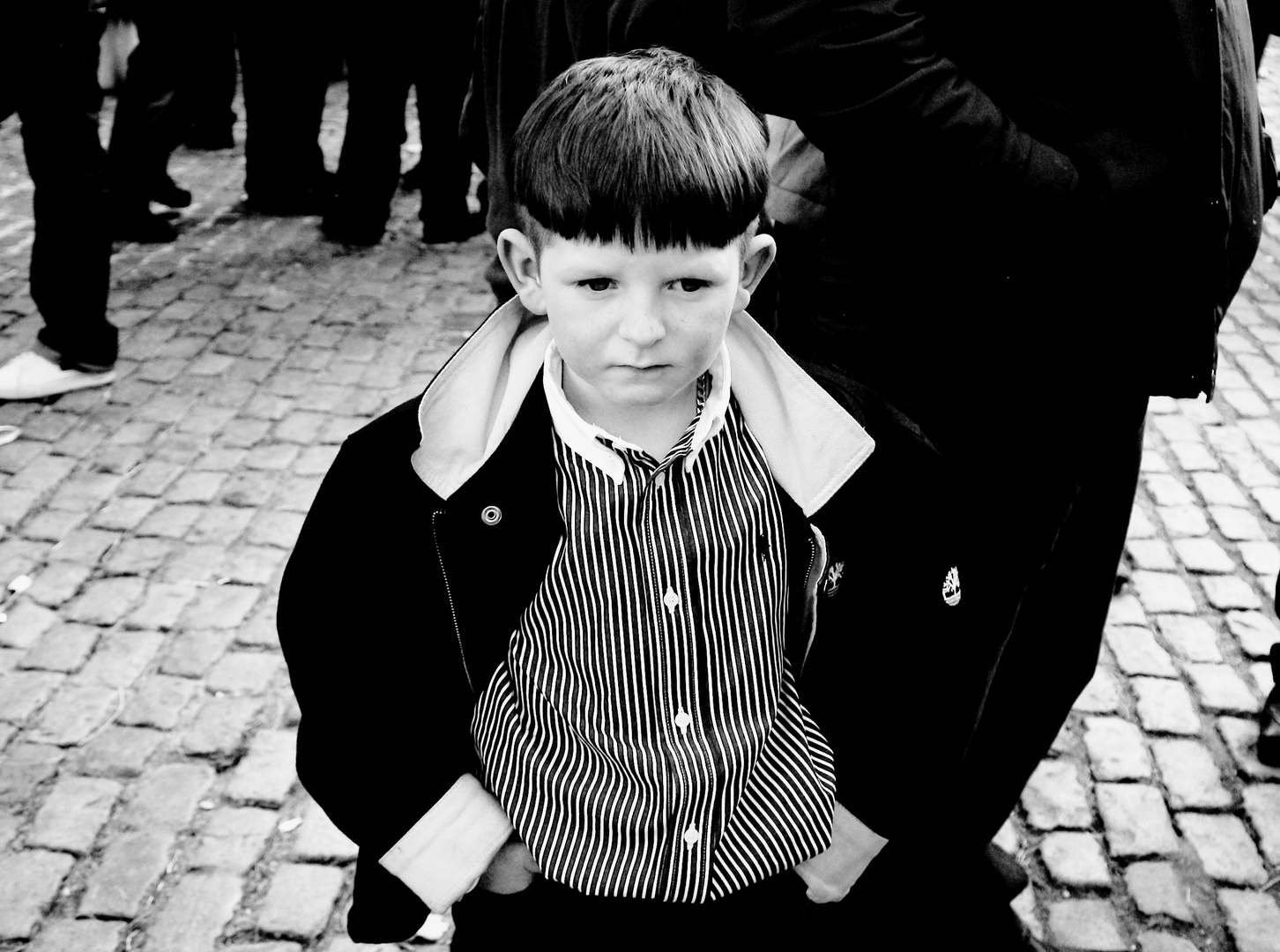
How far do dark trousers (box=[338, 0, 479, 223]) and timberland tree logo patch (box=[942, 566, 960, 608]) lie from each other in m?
4.99

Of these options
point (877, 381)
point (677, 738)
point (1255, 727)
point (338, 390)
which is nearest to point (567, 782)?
point (677, 738)

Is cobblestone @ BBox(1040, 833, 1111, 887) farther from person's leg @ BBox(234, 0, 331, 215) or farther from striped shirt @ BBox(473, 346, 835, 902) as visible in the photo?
person's leg @ BBox(234, 0, 331, 215)

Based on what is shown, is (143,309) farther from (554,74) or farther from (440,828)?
(440,828)

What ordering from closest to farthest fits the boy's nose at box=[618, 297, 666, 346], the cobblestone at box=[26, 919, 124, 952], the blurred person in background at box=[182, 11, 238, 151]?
the boy's nose at box=[618, 297, 666, 346] < the cobblestone at box=[26, 919, 124, 952] < the blurred person in background at box=[182, 11, 238, 151]

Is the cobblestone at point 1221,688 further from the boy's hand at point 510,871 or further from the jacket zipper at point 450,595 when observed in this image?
the jacket zipper at point 450,595

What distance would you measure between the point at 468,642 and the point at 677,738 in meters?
0.32

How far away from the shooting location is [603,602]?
5.37ft

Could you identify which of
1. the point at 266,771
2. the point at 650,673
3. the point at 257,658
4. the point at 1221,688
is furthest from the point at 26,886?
the point at 1221,688

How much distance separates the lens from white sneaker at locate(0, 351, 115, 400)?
4840 millimetres

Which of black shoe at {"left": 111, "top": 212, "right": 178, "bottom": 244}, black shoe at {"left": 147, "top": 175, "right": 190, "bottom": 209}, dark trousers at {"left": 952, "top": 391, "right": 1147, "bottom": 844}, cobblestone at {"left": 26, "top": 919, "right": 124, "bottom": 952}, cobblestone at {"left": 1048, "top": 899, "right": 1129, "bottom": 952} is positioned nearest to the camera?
dark trousers at {"left": 952, "top": 391, "right": 1147, "bottom": 844}

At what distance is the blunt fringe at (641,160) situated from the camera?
58.6 inches

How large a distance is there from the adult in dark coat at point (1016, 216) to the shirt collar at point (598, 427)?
390 mm

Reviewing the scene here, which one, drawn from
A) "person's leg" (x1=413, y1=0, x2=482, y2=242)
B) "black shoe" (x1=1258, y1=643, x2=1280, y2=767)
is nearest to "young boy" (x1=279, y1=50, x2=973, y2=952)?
"black shoe" (x1=1258, y1=643, x2=1280, y2=767)

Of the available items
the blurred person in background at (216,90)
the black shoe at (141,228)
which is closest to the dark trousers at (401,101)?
the black shoe at (141,228)
